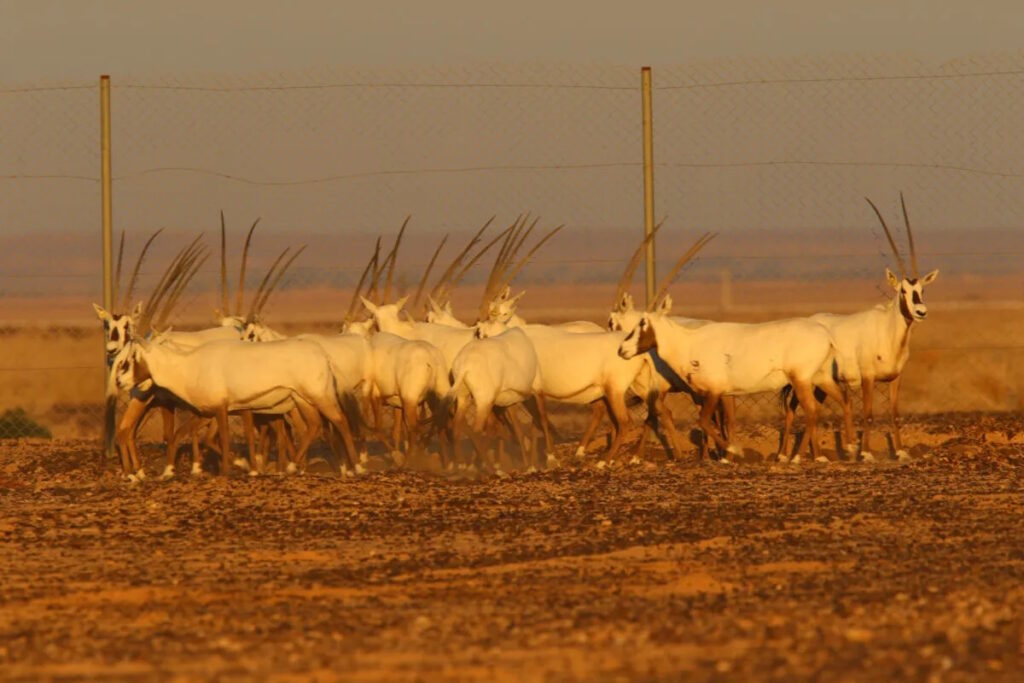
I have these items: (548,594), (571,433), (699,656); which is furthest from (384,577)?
(571,433)

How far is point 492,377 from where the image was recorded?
17594mm

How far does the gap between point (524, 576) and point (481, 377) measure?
701cm

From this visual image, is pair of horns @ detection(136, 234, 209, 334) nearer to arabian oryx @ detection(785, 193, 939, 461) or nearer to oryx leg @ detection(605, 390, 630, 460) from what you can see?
oryx leg @ detection(605, 390, 630, 460)

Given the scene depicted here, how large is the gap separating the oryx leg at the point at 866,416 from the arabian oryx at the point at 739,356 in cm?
27

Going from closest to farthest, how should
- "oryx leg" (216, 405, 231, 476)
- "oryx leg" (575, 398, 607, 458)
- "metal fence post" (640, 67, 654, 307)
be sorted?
1. "oryx leg" (216, 405, 231, 476)
2. "oryx leg" (575, 398, 607, 458)
3. "metal fence post" (640, 67, 654, 307)

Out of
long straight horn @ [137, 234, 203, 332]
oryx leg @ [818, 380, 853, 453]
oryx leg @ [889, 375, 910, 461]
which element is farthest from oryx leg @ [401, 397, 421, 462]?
oryx leg @ [889, 375, 910, 461]

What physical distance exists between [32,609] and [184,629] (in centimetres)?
119

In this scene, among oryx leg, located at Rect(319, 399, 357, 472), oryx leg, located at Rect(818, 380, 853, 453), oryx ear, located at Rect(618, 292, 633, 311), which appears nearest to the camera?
oryx leg, located at Rect(319, 399, 357, 472)

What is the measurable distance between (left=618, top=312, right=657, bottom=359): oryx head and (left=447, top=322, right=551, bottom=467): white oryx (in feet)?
2.79

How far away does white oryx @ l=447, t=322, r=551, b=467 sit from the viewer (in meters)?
17.6

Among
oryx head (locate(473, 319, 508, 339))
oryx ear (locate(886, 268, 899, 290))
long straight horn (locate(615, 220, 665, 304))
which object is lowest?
oryx head (locate(473, 319, 508, 339))

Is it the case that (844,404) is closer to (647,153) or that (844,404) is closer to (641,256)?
(641,256)

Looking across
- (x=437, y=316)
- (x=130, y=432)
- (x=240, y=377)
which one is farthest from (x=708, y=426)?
(x=130, y=432)

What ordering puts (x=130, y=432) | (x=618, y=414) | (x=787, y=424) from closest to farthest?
1. (x=130, y=432)
2. (x=618, y=414)
3. (x=787, y=424)
